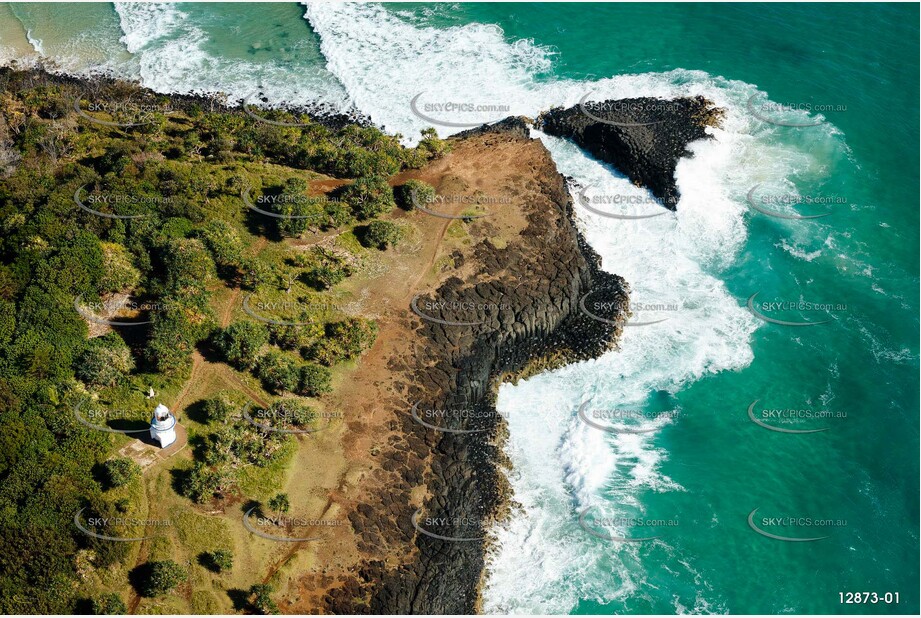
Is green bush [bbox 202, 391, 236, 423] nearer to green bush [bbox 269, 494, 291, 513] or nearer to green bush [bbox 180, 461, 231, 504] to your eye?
green bush [bbox 180, 461, 231, 504]

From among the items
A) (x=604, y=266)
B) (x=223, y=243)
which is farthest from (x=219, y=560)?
(x=604, y=266)

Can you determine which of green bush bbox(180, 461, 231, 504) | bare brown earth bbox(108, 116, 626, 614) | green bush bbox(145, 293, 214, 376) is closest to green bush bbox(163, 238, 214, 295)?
green bush bbox(145, 293, 214, 376)

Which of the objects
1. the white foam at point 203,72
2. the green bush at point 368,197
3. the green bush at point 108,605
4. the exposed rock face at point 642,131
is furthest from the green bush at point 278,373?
the exposed rock face at point 642,131

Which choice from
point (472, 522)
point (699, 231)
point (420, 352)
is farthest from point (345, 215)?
point (699, 231)

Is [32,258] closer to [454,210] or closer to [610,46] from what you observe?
[454,210]

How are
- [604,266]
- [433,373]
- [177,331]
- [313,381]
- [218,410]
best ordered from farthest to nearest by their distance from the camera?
1. [604,266]
2. [433,373]
3. [177,331]
4. [313,381]
5. [218,410]

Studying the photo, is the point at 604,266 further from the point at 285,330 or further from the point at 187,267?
the point at 187,267
